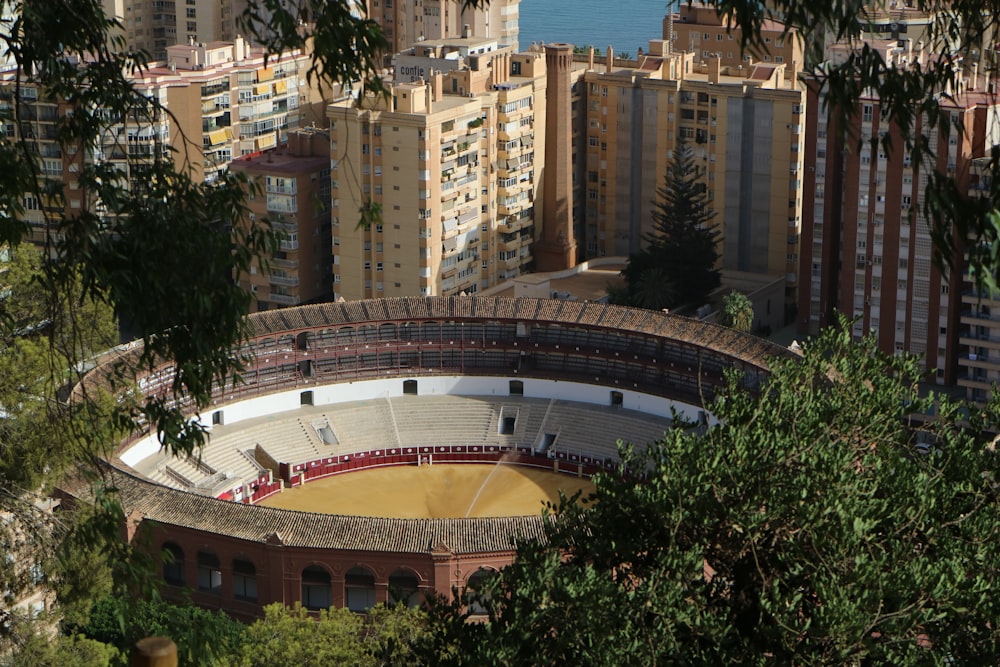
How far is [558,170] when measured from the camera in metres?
74.1

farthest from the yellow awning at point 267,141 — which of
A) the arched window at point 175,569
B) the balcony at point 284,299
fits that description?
the arched window at point 175,569

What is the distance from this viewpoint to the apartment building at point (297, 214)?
68.6 m

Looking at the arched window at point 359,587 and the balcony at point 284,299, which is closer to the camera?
the arched window at point 359,587

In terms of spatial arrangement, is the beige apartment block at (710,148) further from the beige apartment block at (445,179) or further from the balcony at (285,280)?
the balcony at (285,280)

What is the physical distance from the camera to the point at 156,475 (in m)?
53.0

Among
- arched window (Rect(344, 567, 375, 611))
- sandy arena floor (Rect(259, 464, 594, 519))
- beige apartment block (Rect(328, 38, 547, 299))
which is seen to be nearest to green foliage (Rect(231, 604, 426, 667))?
arched window (Rect(344, 567, 375, 611))

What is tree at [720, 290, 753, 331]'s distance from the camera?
66.2 m

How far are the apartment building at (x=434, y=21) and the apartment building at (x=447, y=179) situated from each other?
840 inches

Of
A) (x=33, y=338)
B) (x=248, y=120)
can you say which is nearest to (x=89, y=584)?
(x=33, y=338)

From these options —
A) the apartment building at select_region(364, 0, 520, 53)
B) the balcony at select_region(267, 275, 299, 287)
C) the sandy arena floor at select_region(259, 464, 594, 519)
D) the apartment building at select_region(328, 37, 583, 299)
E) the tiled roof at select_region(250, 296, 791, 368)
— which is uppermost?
the apartment building at select_region(364, 0, 520, 53)

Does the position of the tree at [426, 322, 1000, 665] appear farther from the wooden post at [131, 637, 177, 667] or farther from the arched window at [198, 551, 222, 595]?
the arched window at [198, 551, 222, 595]

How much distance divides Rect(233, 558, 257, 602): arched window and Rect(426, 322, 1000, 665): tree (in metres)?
22.5

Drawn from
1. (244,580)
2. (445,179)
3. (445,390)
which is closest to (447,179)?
(445,179)

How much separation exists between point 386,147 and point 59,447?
39294mm
